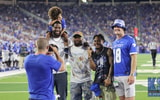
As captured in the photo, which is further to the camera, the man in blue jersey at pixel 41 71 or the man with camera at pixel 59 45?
the man with camera at pixel 59 45

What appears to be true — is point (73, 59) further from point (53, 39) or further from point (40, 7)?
point (40, 7)

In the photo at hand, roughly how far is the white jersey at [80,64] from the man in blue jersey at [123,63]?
0.66 meters

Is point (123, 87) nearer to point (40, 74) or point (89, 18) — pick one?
point (40, 74)

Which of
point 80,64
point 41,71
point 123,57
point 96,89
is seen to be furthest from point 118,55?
point 41,71

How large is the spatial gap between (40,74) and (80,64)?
177 centimetres

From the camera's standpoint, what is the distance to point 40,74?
4.66m

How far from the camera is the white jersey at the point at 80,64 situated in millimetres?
6332

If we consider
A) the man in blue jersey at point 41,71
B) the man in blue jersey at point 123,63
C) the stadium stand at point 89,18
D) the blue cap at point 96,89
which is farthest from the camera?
the stadium stand at point 89,18

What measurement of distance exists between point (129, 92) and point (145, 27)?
4371 centimetres

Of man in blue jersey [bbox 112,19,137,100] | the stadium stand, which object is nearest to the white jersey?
man in blue jersey [bbox 112,19,137,100]

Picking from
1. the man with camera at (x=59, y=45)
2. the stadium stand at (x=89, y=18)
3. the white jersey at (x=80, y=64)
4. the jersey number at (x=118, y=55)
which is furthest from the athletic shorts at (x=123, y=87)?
the stadium stand at (x=89, y=18)

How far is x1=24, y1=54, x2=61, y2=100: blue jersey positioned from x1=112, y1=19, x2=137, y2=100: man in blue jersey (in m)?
1.41

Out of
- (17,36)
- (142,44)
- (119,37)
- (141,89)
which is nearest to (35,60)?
(119,37)

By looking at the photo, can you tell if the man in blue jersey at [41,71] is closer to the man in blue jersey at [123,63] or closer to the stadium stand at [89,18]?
the man in blue jersey at [123,63]
